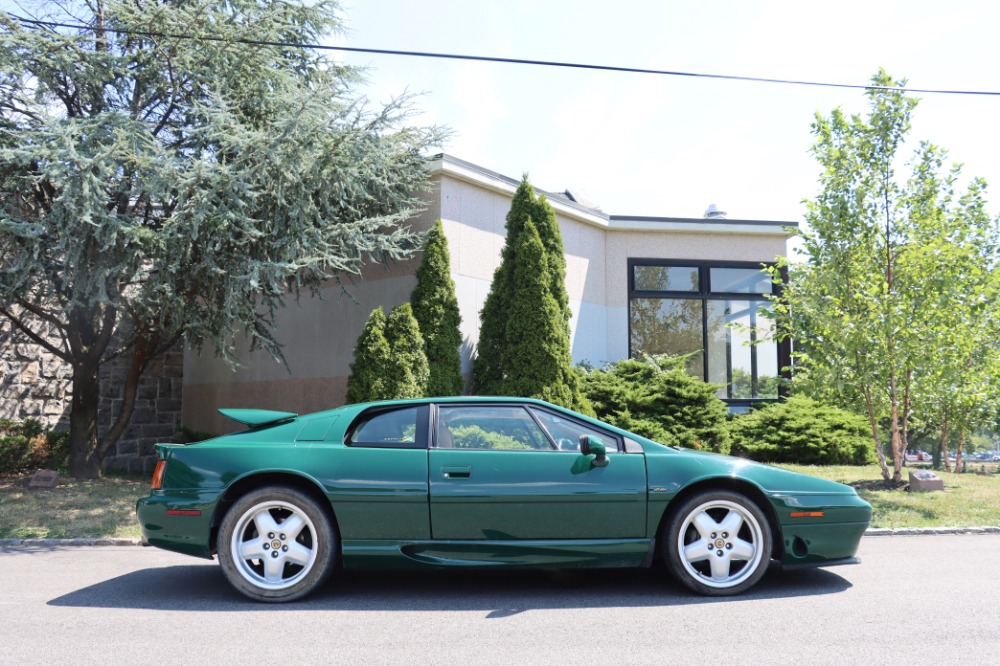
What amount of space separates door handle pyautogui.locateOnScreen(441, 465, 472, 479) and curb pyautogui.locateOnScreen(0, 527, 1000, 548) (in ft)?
13.6

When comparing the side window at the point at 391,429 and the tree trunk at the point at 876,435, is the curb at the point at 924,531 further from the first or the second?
the side window at the point at 391,429

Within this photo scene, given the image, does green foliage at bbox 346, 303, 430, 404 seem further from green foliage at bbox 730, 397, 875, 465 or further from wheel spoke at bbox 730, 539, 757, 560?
green foliage at bbox 730, 397, 875, 465

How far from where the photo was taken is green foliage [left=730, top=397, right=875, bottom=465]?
47.4 ft

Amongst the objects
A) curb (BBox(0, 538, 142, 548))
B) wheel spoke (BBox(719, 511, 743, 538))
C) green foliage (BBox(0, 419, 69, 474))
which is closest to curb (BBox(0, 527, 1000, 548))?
curb (BBox(0, 538, 142, 548))

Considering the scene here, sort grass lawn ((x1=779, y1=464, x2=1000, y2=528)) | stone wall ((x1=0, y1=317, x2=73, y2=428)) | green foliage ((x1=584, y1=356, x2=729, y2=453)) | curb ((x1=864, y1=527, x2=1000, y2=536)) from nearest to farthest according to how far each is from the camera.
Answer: curb ((x1=864, y1=527, x2=1000, y2=536)) → grass lawn ((x1=779, y1=464, x2=1000, y2=528)) → green foliage ((x1=584, y1=356, x2=729, y2=453)) → stone wall ((x1=0, y1=317, x2=73, y2=428))

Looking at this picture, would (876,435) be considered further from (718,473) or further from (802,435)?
(718,473)

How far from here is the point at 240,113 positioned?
35.3 ft

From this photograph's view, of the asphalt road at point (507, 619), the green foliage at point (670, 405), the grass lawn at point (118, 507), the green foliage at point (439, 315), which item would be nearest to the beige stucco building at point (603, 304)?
the green foliage at point (439, 315)

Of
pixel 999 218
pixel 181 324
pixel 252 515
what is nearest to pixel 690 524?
pixel 252 515

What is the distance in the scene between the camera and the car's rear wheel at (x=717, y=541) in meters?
5.29

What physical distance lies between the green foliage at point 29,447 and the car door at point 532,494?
11164 mm

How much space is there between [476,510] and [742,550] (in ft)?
6.00

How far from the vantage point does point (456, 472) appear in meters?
5.30

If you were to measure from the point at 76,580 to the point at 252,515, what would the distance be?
191 centimetres
